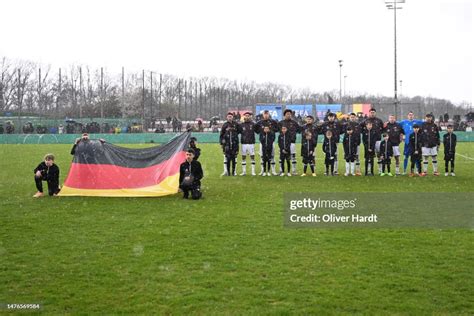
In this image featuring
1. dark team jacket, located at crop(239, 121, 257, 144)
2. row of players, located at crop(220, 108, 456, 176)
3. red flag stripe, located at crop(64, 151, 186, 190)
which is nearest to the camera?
red flag stripe, located at crop(64, 151, 186, 190)

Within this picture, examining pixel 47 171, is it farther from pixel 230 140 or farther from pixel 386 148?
pixel 386 148

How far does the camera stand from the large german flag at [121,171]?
15.7 metres

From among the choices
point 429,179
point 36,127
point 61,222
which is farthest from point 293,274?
point 36,127

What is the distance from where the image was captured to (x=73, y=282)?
24.4 ft

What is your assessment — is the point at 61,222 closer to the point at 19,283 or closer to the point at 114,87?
the point at 19,283

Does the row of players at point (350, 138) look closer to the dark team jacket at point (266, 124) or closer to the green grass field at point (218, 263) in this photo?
the dark team jacket at point (266, 124)

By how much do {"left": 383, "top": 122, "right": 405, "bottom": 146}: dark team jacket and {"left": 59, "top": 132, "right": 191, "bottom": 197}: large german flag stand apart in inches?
308

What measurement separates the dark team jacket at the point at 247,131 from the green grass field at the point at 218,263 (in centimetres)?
678

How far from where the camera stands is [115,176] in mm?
15922

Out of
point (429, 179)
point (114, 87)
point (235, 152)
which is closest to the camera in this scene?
point (429, 179)

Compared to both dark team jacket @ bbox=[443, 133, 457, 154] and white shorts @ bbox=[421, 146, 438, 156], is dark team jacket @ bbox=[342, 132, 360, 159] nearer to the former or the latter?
white shorts @ bbox=[421, 146, 438, 156]

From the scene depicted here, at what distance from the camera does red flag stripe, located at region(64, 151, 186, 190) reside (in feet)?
51.9

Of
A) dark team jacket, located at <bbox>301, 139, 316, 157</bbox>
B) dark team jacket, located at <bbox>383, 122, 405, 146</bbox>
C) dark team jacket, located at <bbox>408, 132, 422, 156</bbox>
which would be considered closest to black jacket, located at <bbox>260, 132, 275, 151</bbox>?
dark team jacket, located at <bbox>301, 139, 316, 157</bbox>

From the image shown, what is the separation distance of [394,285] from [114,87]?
76.6 metres
